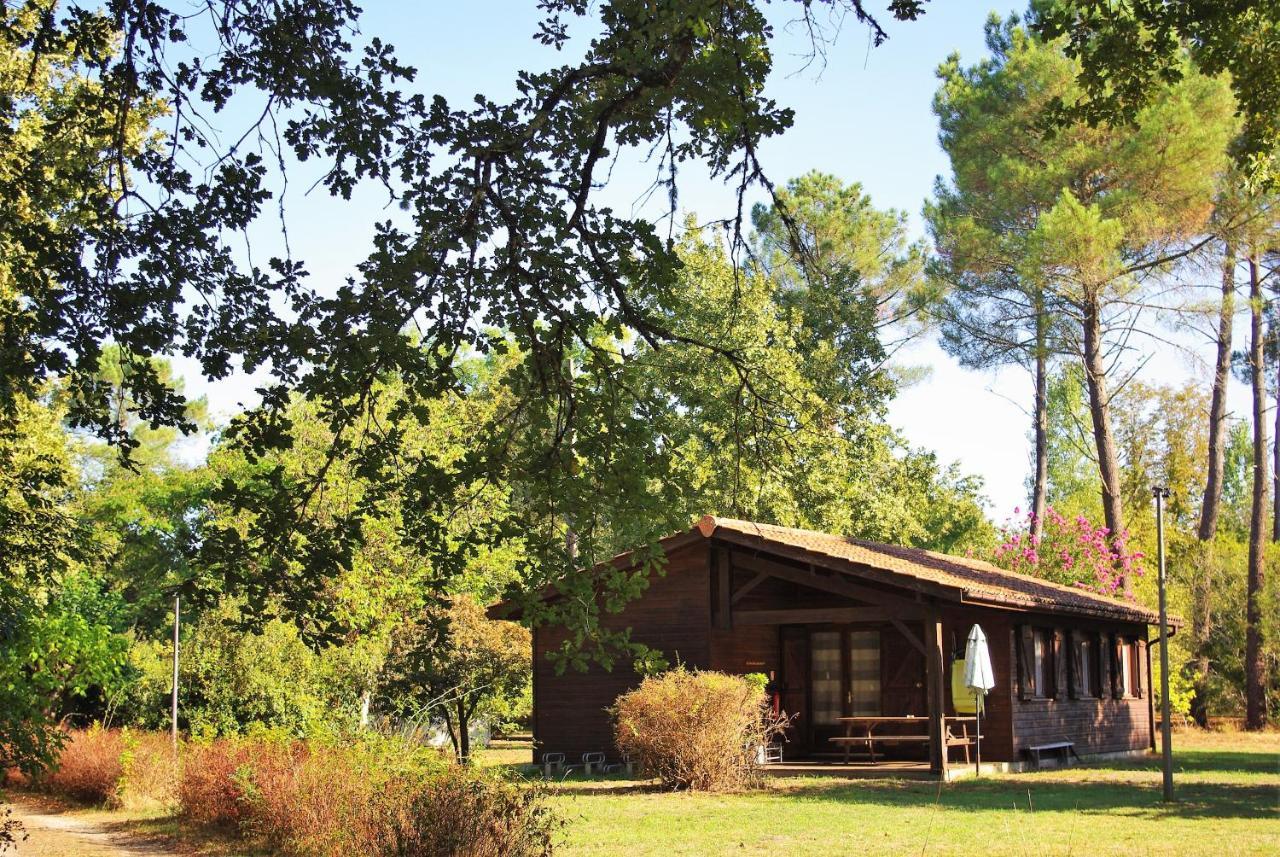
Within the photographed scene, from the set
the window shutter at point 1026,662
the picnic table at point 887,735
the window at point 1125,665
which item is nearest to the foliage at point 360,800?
the picnic table at point 887,735

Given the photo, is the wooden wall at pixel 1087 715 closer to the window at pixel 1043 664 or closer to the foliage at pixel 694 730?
the window at pixel 1043 664

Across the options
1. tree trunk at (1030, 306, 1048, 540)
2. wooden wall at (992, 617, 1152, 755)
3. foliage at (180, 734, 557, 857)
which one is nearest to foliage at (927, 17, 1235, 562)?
tree trunk at (1030, 306, 1048, 540)

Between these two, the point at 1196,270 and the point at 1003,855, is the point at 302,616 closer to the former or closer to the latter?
the point at 1003,855

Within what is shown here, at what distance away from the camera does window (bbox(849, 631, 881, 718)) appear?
21.8 m

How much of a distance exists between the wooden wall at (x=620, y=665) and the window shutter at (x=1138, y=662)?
11.3 m

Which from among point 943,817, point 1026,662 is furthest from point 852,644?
point 943,817

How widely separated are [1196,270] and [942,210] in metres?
6.47

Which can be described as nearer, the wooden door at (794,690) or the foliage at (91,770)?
the foliage at (91,770)

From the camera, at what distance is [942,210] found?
1332 inches

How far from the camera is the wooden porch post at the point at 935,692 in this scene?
18.2m

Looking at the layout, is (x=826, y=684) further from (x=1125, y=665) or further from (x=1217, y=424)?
(x=1217, y=424)

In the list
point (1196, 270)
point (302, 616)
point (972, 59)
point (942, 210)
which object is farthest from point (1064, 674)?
point (302, 616)

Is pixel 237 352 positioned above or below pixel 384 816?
above

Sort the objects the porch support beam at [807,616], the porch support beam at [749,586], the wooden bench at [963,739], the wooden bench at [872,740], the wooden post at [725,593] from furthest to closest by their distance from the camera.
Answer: the wooden post at [725,593] < the porch support beam at [749,586] < the porch support beam at [807,616] < the wooden bench at [963,739] < the wooden bench at [872,740]
